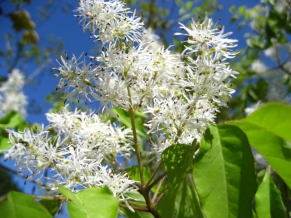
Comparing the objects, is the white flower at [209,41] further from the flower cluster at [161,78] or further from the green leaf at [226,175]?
the green leaf at [226,175]

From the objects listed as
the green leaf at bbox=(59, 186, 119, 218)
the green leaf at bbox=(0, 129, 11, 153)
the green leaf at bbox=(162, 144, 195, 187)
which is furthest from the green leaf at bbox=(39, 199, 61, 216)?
the green leaf at bbox=(0, 129, 11, 153)

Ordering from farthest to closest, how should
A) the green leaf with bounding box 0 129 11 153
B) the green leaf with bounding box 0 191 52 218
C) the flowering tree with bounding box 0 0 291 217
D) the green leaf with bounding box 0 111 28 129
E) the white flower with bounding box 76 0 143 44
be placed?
1. the green leaf with bounding box 0 111 28 129
2. the green leaf with bounding box 0 129 11 153
3. the white flower with bounding box 76 0 143 44
4. the flowering tree with bounding box 0 0 291 217
5. the green leaf with bounding box 0 191 52 218

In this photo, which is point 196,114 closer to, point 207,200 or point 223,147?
point 223,147

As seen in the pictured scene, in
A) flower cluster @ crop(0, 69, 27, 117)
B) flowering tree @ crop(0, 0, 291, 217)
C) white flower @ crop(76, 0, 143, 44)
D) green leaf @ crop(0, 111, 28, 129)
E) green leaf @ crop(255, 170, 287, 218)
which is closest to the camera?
flowering tree @ crop(0, 0, 291, 217)

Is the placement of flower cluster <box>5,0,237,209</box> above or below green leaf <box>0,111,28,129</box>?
below

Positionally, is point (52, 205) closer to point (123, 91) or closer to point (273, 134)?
point (123, 91)

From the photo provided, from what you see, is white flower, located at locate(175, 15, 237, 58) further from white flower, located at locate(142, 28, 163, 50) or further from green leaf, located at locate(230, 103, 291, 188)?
green leaf, located at locate(230, 103, 291, 188)

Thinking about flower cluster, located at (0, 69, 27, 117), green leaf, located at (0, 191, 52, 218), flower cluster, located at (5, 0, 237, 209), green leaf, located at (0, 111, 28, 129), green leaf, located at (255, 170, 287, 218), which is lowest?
green leaf, located at (0, 191, 52, 218)

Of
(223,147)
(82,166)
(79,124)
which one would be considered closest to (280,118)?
(223,147)
